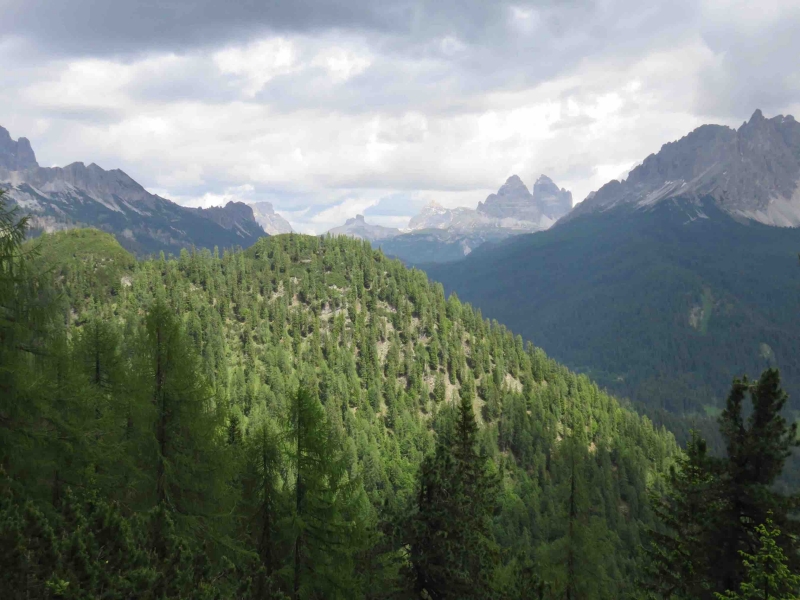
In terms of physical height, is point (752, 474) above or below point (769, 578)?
above

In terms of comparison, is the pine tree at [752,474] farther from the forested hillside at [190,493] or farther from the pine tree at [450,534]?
the pine tree at [450,534]

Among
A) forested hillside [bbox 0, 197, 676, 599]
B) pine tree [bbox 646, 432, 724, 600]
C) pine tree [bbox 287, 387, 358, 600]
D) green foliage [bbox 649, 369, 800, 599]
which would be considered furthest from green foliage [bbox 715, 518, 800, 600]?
pine tree [bbox 287, 387, 358, 600]

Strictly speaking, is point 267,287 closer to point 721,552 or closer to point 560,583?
point 560,583

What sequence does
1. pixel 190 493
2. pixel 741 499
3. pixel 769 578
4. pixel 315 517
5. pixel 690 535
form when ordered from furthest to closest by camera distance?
1. pixel 315 517
2. pixel 190 493
3. pixel 690 535
4. pixel 741 499
5. pixel 769 578

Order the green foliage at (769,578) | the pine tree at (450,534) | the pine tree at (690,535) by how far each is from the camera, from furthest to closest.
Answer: the pine tree at (450,534) < the pine tree at (690,535) < the green foliage at (769,578)

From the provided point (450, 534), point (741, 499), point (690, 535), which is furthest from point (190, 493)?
point (741, 499)

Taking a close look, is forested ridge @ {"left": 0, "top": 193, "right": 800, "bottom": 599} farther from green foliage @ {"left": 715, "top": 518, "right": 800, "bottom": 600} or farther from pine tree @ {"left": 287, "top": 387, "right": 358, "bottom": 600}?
green foliage @ {"left": 715, "top": 518, "right": 800, "bottom": 600}

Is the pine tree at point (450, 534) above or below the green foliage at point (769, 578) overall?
below

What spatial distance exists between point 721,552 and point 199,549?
19.0m

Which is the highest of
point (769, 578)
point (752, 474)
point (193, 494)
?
point (752, 474)

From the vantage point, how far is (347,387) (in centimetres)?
15750

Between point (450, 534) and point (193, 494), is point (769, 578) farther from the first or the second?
point (193, 494)

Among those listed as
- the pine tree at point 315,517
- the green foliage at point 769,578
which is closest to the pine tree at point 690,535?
the green foliage at point 769,578

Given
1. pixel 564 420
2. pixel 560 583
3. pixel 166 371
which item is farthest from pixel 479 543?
pixel 564 420
